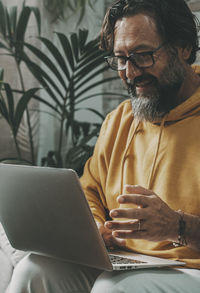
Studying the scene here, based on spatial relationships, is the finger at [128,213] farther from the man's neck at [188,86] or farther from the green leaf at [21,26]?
the green leaf at [21,26]

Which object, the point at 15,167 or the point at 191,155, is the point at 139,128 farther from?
the point at 15,167

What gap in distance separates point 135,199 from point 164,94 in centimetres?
49

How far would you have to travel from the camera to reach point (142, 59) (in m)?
1.43

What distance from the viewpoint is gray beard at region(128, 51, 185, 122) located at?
4.74 ft

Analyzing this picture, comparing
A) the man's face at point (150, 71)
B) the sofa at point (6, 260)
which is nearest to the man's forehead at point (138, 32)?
the man's face at point (150, 71)

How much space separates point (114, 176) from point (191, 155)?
0.93ft

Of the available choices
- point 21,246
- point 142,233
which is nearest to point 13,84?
point 21,246

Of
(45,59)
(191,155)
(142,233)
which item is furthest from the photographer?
(45,59)

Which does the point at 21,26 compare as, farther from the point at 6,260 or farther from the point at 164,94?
the point at 6,260

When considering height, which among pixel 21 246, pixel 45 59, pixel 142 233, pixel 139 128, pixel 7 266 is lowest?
pixel 7 266

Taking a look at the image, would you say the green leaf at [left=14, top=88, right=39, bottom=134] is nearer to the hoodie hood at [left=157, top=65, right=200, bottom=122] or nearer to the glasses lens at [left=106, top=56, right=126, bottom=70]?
the glasses lens at [left=106, top=56, right=126, bottom=70]

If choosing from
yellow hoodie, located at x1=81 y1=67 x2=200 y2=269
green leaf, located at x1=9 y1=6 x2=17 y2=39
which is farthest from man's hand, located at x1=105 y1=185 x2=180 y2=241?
green leaf, located at x1=9 y1=6 x2=17 y2=39

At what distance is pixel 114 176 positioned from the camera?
1532mm

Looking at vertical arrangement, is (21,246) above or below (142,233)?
below
